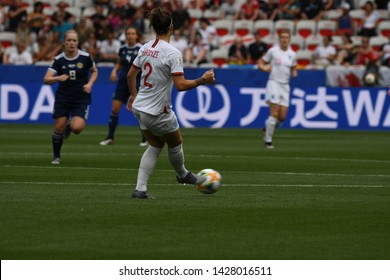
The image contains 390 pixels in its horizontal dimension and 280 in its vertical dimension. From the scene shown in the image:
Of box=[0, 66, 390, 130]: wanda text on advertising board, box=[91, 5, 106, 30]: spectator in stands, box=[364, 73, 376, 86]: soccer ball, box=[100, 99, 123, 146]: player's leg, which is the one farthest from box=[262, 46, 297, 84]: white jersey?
box=[91, 5, 106, 30]: spectator in stands

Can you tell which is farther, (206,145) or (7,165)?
(206,145)

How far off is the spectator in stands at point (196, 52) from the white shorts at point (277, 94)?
858cm

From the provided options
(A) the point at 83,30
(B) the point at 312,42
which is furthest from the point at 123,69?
(B) the point at 312,42

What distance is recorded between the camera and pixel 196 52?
107 feet

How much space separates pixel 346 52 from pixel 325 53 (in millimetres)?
602

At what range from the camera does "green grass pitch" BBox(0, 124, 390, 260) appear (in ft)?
29.8

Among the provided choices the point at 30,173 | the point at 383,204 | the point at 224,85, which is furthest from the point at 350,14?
the point at 383,204

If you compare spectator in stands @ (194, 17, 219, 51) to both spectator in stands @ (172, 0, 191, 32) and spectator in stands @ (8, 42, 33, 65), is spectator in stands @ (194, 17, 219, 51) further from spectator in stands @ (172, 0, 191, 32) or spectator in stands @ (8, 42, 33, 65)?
spectator in stands @ (8, 42, 33, 65)

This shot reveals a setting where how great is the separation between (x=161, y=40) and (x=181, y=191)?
219 centimetres

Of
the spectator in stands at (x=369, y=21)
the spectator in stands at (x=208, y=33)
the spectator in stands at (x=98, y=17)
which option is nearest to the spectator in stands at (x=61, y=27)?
the spectator in stands at (x=98, y=17)

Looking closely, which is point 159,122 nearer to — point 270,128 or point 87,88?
point 87,88

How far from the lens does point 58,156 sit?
1783 centimetres

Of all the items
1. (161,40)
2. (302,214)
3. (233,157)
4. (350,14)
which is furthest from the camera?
(350,14)

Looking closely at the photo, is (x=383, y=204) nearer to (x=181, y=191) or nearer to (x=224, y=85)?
(x=181, y=191)
